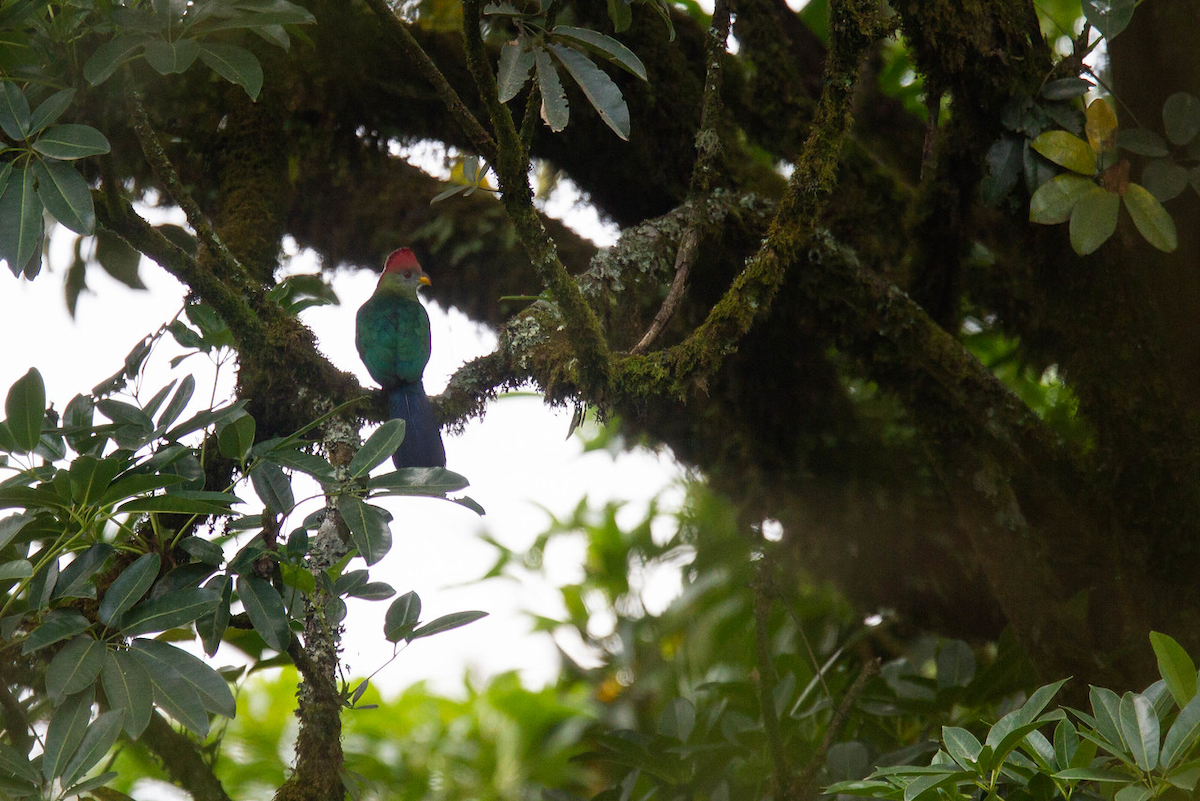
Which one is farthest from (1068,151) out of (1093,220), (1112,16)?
(1112,16)

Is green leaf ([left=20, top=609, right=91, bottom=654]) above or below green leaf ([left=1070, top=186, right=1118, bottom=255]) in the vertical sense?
below

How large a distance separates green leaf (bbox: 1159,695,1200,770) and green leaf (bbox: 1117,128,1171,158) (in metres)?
1.66

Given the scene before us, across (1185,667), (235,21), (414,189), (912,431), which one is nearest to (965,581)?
(912,431)

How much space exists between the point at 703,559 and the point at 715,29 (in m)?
2.07

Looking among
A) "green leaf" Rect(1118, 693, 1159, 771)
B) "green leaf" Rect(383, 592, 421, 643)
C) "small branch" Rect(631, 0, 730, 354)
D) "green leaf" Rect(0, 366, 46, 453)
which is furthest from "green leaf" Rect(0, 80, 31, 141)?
"green leaf" Rect(1118, 693, 1159, 771)

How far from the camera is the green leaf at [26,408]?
4.97 ft

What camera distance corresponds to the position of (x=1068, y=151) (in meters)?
2.39

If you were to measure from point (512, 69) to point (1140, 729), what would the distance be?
141 cm

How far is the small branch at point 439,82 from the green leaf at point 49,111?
56cm

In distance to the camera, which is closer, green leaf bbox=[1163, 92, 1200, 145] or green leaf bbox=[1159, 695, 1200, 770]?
green leaf bbox=[1159, 695, 1200, 770]

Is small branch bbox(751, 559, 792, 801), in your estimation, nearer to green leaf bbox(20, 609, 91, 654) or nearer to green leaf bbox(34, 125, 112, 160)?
green leaf bbox(20, 609, 91, 654)

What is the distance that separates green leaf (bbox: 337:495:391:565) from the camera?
1539mm

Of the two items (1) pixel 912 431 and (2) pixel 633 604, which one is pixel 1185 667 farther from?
(2) pixel 633 604

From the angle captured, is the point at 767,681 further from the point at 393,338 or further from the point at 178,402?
the point at 393,338
